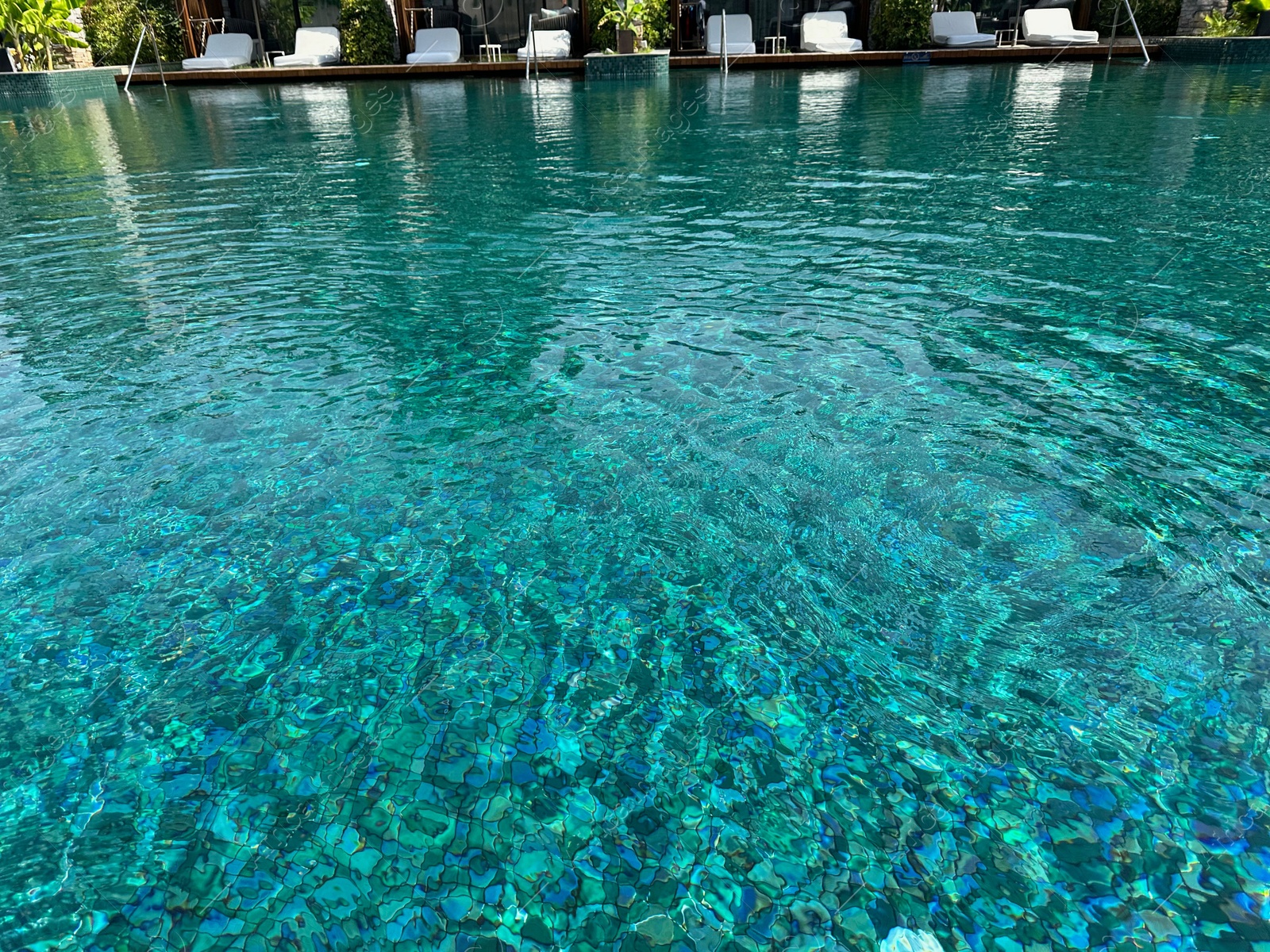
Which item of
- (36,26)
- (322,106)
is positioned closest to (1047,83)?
(322,106)

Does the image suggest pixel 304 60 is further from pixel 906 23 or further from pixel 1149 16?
pixel 1149 16

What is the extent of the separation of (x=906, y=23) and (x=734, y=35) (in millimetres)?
4079

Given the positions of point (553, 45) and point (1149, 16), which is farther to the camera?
point (553, 45)

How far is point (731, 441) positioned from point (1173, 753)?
6.63 feet

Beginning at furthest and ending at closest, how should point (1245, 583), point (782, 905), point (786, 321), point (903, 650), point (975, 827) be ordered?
point (786, 321) → point (1245, 583) → point (903, 650) → point (975, 827) → point (782, 905)

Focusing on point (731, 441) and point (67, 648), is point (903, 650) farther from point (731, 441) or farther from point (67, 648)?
point (67, 648)

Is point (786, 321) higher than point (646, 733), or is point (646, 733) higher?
point (786, 321)

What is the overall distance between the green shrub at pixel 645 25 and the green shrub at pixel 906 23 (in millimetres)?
5253

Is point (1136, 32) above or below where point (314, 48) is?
below

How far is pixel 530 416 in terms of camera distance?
4.15 meters

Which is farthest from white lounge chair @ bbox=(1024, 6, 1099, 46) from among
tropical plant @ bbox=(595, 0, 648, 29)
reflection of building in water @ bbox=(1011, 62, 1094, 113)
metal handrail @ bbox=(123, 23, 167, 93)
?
metal handrail @ bbox=(123, 23, 167, 93)

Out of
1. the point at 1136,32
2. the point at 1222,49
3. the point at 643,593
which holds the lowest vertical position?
the point at 643,593

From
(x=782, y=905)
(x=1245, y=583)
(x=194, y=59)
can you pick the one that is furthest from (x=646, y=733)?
(x=194, y=59)

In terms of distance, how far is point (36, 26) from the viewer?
706 inches
